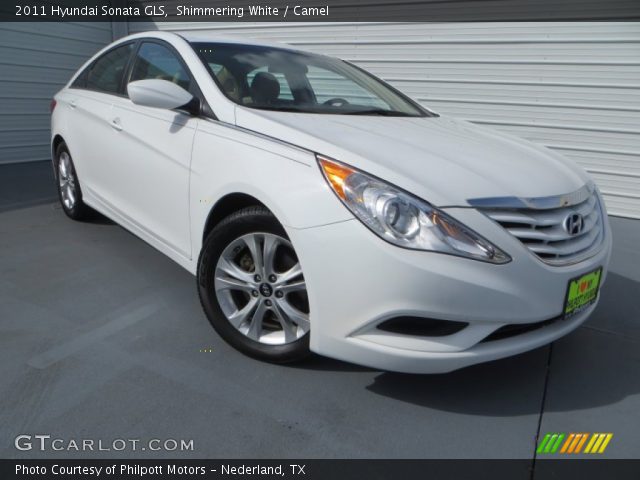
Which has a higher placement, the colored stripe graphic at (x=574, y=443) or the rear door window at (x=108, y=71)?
the rear door window at (x=108, y=71)

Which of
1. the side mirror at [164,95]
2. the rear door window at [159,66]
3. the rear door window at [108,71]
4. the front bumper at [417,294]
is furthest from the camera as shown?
the rear door window at [108,71]

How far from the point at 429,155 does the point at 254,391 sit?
3.82 feet

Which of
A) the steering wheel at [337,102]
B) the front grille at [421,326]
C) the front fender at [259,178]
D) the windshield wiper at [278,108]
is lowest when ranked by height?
the front grille at [421,326]

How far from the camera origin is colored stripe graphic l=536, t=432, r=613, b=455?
6.27 feet

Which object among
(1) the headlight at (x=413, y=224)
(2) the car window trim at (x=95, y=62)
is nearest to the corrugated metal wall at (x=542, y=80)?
(2) the car window trim at (x=95, y=62)

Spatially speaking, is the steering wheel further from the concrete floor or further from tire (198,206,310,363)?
the concrete floor

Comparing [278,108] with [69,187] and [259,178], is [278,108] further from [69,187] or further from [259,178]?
[69,187]

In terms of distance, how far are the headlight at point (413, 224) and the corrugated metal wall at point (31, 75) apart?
23.0 ft

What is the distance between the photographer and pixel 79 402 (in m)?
2.02

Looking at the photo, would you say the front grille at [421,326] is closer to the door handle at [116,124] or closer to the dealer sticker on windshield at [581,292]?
the dealer sticker on windshield at [581,292]

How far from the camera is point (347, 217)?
1.87 m

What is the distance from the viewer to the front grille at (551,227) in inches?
76.6

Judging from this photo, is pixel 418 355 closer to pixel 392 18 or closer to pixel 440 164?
pixel 440 164

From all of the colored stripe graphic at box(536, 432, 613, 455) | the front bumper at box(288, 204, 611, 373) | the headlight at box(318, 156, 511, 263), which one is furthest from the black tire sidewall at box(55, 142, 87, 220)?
the colored stripe graphic at box(536, 432, 613, 455)
